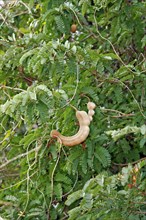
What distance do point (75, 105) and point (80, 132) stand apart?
0.17m

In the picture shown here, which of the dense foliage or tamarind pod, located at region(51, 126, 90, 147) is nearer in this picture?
the dense foliage

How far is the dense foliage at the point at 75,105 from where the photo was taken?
2.94m

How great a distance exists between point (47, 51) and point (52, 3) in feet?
2.01

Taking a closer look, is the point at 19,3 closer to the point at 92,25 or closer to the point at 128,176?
the point at 92,25

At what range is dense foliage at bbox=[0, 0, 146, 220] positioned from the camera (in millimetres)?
2943

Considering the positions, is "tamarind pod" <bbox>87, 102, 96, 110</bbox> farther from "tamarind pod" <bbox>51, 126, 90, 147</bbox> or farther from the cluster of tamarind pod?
"tamarind pod" <bbox>51, 126, 90, 147</bbox>

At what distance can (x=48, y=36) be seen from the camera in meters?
3.65

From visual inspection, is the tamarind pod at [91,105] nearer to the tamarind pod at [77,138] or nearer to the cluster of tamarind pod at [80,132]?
the cluster of tamarind pod at [80,132]

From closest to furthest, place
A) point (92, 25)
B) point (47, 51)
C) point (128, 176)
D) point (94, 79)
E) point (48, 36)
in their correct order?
point (128, 176)
point (47, 51)
point (94, 79)
point (48, 36)
point (92, 25)

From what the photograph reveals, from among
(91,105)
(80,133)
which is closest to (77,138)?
(80,133)

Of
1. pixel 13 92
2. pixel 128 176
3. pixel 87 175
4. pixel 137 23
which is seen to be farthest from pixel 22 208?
pixel 137 23

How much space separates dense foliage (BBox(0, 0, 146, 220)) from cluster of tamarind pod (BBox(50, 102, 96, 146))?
3.4 inches

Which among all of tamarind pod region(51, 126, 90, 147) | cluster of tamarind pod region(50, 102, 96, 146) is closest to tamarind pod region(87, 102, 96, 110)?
cluster of tamarind pod region(50, 102, 96, 146)

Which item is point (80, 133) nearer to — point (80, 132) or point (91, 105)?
point (80, 132)
